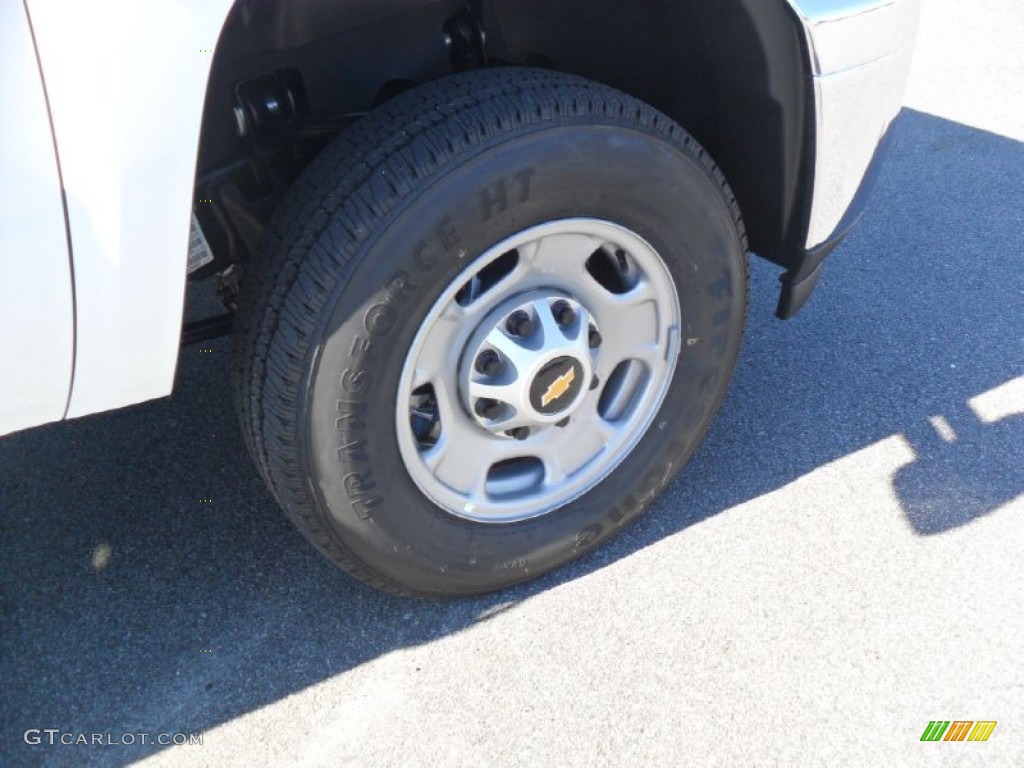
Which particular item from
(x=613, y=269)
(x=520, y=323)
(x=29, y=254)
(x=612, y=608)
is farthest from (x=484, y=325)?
(x=29, y=254)

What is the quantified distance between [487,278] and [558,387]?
0.26 metres

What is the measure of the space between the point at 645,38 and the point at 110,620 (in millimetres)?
1680

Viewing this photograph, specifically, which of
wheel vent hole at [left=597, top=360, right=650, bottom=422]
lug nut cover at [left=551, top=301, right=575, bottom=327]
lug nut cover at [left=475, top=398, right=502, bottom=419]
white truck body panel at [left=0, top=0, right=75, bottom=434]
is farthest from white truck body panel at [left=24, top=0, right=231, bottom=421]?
wheel vent hole at [left=597, top=360, right=650, bottom=422]

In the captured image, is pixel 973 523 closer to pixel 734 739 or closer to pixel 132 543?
pixel 734 739

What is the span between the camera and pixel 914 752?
176 cm

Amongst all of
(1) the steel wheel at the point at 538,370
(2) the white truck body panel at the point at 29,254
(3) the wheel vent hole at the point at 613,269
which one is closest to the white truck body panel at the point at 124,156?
(2) the white truck body panel at the point at 29,254

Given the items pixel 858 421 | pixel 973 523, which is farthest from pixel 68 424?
pixel 973 523

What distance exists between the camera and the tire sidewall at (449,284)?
159 centimetres

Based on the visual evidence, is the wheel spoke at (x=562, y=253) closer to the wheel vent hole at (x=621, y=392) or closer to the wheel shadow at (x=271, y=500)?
the wheel vent hole at (x=621, y=392)

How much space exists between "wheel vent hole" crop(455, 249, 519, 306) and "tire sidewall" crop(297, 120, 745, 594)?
0.12m

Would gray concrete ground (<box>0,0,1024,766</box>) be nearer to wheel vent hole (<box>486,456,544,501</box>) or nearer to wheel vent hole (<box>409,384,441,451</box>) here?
wheel vent hole (<box>486,456,544,501</box>)

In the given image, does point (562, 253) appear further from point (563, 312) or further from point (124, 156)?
point (124, 156)

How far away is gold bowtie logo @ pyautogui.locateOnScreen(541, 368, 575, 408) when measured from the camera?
74.3 inches

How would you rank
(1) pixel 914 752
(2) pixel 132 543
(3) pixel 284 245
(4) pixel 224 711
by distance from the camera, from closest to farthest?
(3) pixel 284 245, (1) pixel 914 752, (4) pixel 224 711, (2) pixel 132 543
